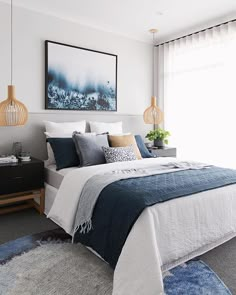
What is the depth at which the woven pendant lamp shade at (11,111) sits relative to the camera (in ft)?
9.84

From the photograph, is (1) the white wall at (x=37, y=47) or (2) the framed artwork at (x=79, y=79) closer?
(1) the white wall at (x=37, y=47)

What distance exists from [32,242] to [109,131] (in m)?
1.96

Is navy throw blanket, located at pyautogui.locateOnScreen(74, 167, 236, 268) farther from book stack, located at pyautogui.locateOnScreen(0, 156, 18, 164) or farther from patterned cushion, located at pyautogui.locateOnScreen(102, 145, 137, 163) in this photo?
book stack, located at pyautogui.locateOnScreen(0, 156, 18, 164)

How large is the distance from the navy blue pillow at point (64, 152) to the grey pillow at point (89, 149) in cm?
9

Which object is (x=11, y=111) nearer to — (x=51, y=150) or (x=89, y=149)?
(x=51, y=150)

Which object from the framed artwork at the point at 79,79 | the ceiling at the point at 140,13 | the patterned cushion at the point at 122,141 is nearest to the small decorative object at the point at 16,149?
the framed artwork at the point at 79,79

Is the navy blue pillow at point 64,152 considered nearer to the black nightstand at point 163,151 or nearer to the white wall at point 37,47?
the white wall at point 37,47

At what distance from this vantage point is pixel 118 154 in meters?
3.05

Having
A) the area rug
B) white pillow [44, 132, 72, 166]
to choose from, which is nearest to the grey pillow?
white pillow [44, 132, 72, 166]

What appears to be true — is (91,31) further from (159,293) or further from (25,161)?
(159,293)

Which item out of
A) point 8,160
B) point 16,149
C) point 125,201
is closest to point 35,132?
point 16,149

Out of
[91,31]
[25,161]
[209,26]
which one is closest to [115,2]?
[91,31]

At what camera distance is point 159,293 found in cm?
157

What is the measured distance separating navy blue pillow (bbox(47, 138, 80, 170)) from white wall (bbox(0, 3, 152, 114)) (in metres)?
0.74
